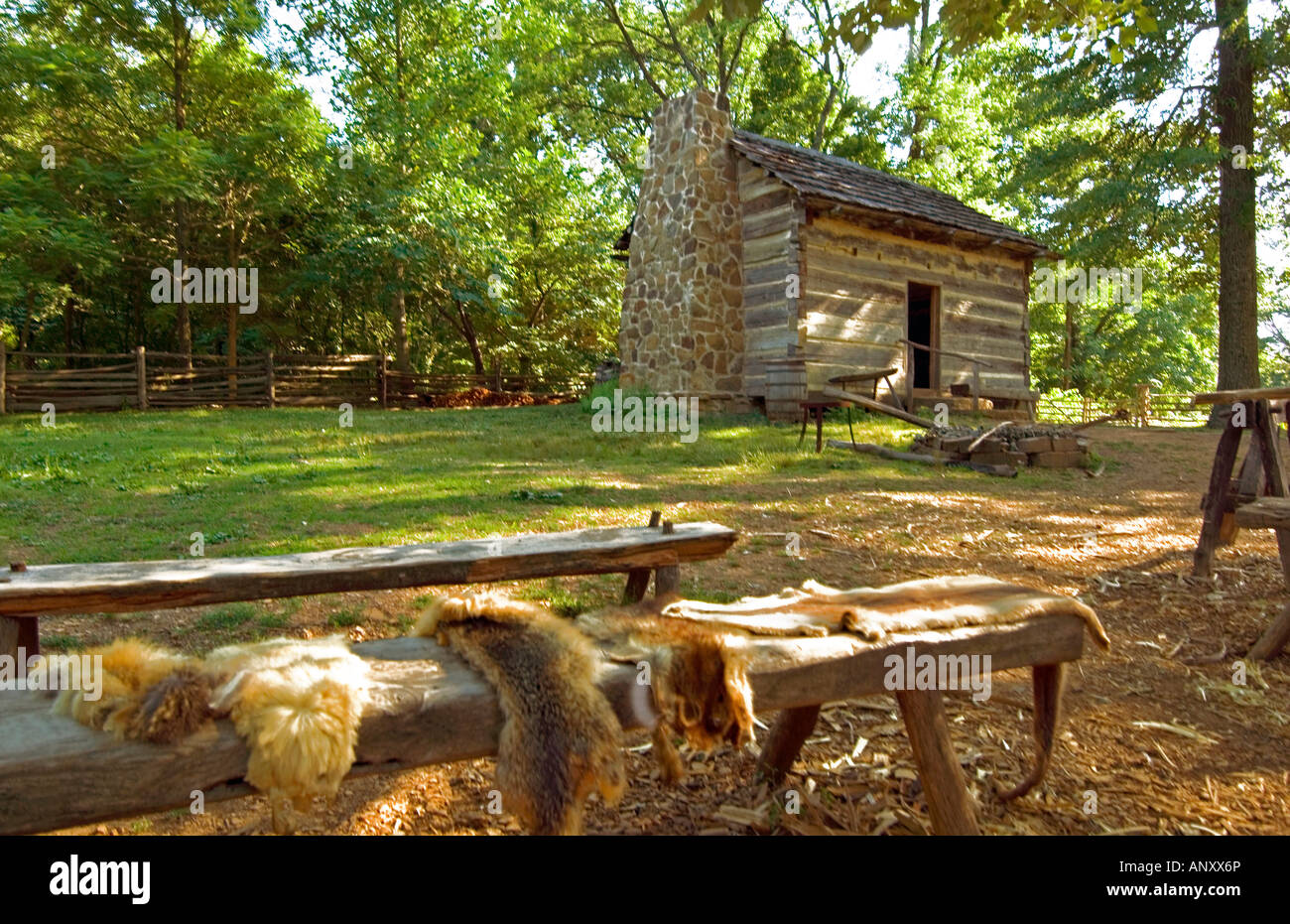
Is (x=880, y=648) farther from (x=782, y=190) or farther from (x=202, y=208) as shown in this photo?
(x=202, y=208)

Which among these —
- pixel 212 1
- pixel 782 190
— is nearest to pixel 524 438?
pixel 782 190

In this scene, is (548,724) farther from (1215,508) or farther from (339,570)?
(1215,508)

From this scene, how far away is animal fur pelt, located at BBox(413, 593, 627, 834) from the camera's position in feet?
6.73

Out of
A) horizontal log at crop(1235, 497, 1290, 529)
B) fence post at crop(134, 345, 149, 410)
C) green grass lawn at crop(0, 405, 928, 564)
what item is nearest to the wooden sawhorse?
horizontal log at crop(1235, 497, 1290, 529)

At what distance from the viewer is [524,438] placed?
42.6 ft

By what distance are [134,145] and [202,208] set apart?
205cm

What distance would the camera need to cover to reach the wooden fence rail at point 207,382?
60.8 ft

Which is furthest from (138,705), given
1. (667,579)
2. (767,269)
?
(767,269)

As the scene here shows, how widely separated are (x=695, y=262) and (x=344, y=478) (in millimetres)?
8785

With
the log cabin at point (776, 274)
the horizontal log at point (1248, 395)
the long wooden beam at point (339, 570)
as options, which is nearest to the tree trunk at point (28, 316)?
the log cabin at point (776, 274)

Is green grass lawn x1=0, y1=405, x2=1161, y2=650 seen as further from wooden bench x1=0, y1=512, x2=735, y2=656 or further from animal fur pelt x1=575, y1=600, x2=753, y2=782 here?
animal fur pelt x1=575, y1=600, x2=753, y2=782

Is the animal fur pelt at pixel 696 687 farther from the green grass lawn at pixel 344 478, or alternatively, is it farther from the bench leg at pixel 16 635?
the green grass lawn at pixel 344 478

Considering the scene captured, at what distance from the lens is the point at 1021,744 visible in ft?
12.1

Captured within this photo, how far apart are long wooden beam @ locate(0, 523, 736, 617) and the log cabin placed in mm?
10888
